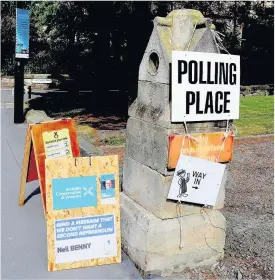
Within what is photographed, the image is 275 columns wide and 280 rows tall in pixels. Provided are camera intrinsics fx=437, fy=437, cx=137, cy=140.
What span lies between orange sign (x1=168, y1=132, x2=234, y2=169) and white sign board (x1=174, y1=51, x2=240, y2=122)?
0.62 ft

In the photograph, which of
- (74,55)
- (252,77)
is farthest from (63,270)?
(74,55)

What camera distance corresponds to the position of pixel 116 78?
25125mm

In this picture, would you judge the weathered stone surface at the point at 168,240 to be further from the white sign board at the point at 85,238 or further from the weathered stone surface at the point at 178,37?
the weathered stone surface at the point at 178,37

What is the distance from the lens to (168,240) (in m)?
4.64

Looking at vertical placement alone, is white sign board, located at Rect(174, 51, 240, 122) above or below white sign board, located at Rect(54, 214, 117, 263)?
above

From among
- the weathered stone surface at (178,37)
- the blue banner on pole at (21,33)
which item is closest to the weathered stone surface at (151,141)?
the weathered stone surface at (178,37)

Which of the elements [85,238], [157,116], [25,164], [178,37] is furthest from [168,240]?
[25,164]

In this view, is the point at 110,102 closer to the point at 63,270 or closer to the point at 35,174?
the point at 35,174

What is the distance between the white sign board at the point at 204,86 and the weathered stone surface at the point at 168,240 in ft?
3.72

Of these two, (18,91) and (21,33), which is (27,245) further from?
(21,33)

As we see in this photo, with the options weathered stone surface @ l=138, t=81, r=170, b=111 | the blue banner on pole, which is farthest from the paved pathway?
the blue banner on pole

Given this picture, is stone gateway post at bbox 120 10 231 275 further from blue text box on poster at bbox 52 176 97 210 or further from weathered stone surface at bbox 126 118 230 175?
blue text box on poster at bbox 52 176 97 210

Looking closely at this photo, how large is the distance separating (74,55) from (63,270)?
26170 mm

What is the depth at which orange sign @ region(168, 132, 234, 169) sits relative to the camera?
14.4 ft
